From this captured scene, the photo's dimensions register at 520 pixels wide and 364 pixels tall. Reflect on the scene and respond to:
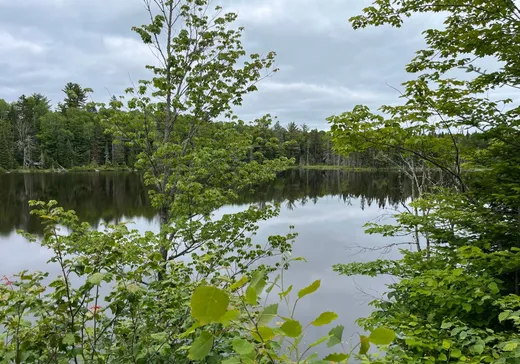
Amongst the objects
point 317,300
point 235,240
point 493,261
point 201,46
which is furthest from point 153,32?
point 317,300

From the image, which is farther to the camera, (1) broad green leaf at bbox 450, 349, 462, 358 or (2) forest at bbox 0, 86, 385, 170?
(2) forest at bbox 0, 86, 385, 170

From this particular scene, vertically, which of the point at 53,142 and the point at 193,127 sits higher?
the point at 53,142

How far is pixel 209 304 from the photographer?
1.72ft

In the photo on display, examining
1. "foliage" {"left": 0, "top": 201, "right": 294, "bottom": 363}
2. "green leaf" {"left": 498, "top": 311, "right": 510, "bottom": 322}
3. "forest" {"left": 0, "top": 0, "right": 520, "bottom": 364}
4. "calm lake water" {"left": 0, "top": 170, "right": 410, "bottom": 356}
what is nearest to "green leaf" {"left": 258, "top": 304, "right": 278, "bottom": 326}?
"forest" {"left": 0, "top": 0, "right": 520, "bottom": 364}

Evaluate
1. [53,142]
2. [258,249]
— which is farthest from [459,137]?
[53,142]

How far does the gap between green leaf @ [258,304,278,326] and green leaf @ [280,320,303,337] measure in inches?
1.3

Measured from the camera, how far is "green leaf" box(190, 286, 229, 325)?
1.69ft

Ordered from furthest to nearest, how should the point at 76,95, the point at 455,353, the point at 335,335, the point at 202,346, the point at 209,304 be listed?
the point at 76,95 < the point at 455,353 < the point at 335,335 < the point at 202,346 < the point at 209,304

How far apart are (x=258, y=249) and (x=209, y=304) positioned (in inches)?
247

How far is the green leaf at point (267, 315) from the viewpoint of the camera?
0.67 m

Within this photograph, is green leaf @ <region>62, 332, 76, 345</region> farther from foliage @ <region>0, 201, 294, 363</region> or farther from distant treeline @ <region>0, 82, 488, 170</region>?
distant treeline @ <region>0, 82, 488, 170</region>

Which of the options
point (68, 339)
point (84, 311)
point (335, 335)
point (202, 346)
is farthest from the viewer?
point (84, 311)

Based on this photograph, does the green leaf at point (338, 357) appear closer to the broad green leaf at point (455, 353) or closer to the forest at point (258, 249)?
the forest at point (258, 249)

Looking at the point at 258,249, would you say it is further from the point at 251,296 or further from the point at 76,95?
the point at 251,296
